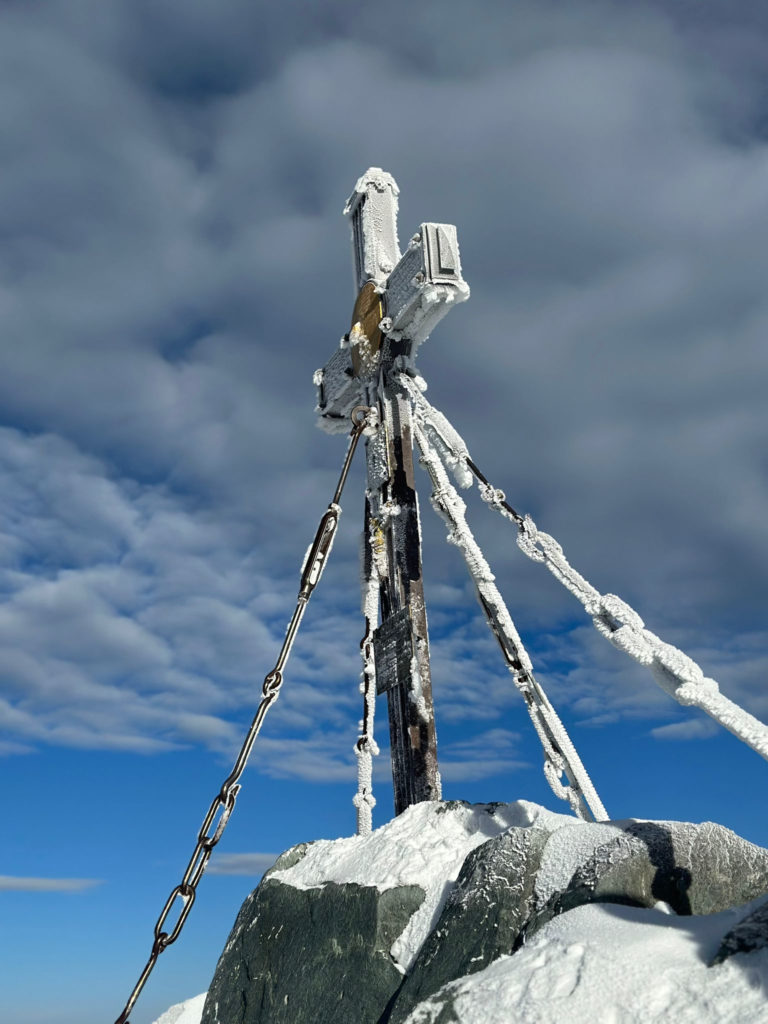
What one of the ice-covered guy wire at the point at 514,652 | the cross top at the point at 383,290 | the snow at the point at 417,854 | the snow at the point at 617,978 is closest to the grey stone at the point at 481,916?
the snow at the point at 417,854

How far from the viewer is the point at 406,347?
29.4 feet

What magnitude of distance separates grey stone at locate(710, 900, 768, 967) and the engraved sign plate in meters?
4.15

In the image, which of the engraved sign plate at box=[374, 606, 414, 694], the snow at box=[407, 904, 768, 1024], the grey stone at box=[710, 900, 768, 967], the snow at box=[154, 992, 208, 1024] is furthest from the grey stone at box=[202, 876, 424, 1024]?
the grey stone at box=[710, 900, 768, 967]

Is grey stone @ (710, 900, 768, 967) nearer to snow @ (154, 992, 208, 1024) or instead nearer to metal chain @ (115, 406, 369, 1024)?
metal chain @ (115, 406, 369, 1024)

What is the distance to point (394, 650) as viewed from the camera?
26.6ft

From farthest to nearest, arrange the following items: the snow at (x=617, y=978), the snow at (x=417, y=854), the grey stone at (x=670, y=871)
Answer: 1. the snow at (x=417, y=854)
2. the grey stone at (x=670, y=871)
3. the snow at (x=617, y=978)

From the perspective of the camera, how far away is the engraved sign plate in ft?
26.0

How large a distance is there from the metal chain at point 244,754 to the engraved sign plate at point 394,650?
2.97 ft

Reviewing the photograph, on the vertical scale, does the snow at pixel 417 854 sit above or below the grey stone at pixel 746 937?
above

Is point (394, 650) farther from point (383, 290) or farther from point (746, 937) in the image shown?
point (746, 937)

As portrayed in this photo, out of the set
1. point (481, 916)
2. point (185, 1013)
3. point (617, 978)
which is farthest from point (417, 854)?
point (185, 1013)

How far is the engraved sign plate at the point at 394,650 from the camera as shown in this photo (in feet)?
26.0

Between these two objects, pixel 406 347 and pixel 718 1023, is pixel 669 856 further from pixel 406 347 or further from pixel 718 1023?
pixel 406 347

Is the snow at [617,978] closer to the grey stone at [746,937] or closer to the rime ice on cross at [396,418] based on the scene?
the grey stone at [746,937]
